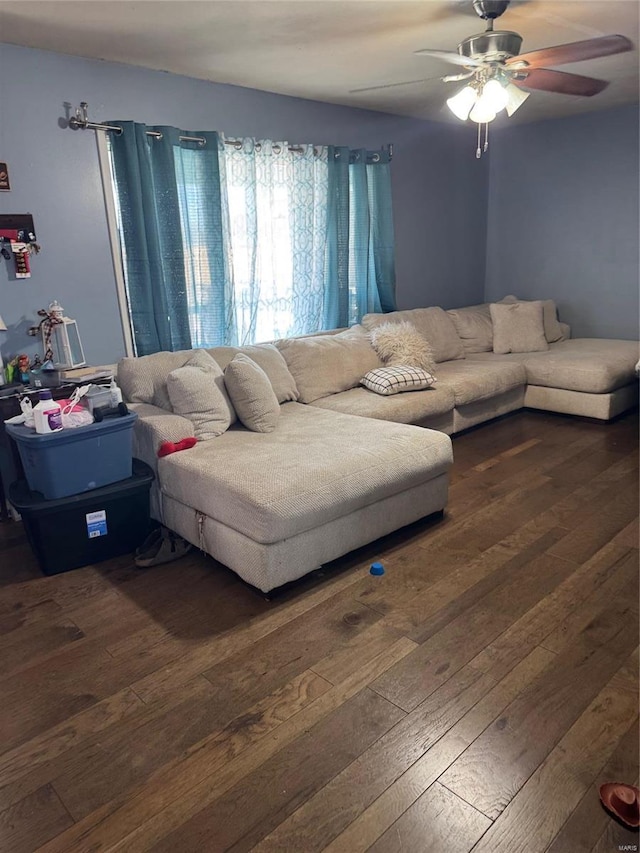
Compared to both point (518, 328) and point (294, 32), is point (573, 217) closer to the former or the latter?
point (518, 328)

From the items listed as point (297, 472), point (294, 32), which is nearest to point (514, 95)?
point (294, 32)

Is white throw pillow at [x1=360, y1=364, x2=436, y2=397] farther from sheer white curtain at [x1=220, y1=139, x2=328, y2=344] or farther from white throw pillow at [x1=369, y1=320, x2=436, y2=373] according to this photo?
sheer white curtain at [x1=220, y1=139, x2=328, y2=344]

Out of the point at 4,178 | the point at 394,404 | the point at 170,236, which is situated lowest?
the point at 394,404

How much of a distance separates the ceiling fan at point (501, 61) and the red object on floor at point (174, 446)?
1.93 meters

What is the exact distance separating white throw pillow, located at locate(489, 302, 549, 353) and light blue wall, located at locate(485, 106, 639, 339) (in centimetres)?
70

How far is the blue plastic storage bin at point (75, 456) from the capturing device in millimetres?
2385

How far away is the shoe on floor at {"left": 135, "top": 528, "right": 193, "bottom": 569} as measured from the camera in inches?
99.7

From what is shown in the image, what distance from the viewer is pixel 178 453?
265cm

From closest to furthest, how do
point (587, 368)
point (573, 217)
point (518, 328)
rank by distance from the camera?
point (587, 368) → point (518, 328) → point (573, 217)

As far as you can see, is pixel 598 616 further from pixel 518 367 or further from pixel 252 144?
pixel 252 144

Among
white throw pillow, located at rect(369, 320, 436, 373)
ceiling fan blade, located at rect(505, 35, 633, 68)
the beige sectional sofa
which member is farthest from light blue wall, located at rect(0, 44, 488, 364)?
ceiling fan blade, located at rect(505, 35, 633, 68)

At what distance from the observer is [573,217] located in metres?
5.36

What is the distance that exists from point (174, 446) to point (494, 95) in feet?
7.02

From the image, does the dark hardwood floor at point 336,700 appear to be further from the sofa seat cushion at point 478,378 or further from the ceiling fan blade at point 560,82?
the ceiling fan blade at point 560,82
